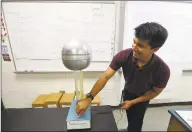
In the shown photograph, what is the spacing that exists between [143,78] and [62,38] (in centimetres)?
107

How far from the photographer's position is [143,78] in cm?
118

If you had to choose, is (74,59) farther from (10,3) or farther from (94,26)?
(10,3)

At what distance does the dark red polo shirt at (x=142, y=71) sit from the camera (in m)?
1.13

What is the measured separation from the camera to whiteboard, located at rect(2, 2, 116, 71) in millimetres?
1740

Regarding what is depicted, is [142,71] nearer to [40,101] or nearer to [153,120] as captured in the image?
[153,120]

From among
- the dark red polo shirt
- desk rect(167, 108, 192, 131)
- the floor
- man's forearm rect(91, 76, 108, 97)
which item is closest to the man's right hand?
man's forearm rect(91, 76, 108, 97)

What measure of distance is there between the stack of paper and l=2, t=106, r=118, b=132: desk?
1.55 ft

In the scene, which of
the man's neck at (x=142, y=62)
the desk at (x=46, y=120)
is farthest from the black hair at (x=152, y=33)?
the desk at (x=46, y=120)

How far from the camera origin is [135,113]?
138cm

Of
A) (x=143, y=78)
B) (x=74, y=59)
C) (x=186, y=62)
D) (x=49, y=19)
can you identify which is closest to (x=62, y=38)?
(x=49, y=19)

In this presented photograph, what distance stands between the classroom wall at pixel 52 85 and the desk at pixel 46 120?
104 cm

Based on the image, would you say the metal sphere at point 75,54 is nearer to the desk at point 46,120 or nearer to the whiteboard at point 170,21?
the desk at point 46,120

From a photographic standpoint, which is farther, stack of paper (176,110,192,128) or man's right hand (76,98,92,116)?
stack of paper (176,110,192,128)

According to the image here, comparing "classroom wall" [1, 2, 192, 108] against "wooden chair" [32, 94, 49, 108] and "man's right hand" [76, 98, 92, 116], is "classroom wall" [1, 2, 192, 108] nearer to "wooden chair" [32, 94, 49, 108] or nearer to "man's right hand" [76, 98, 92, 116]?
"wooden chair" [32, 94, 49, 108]
